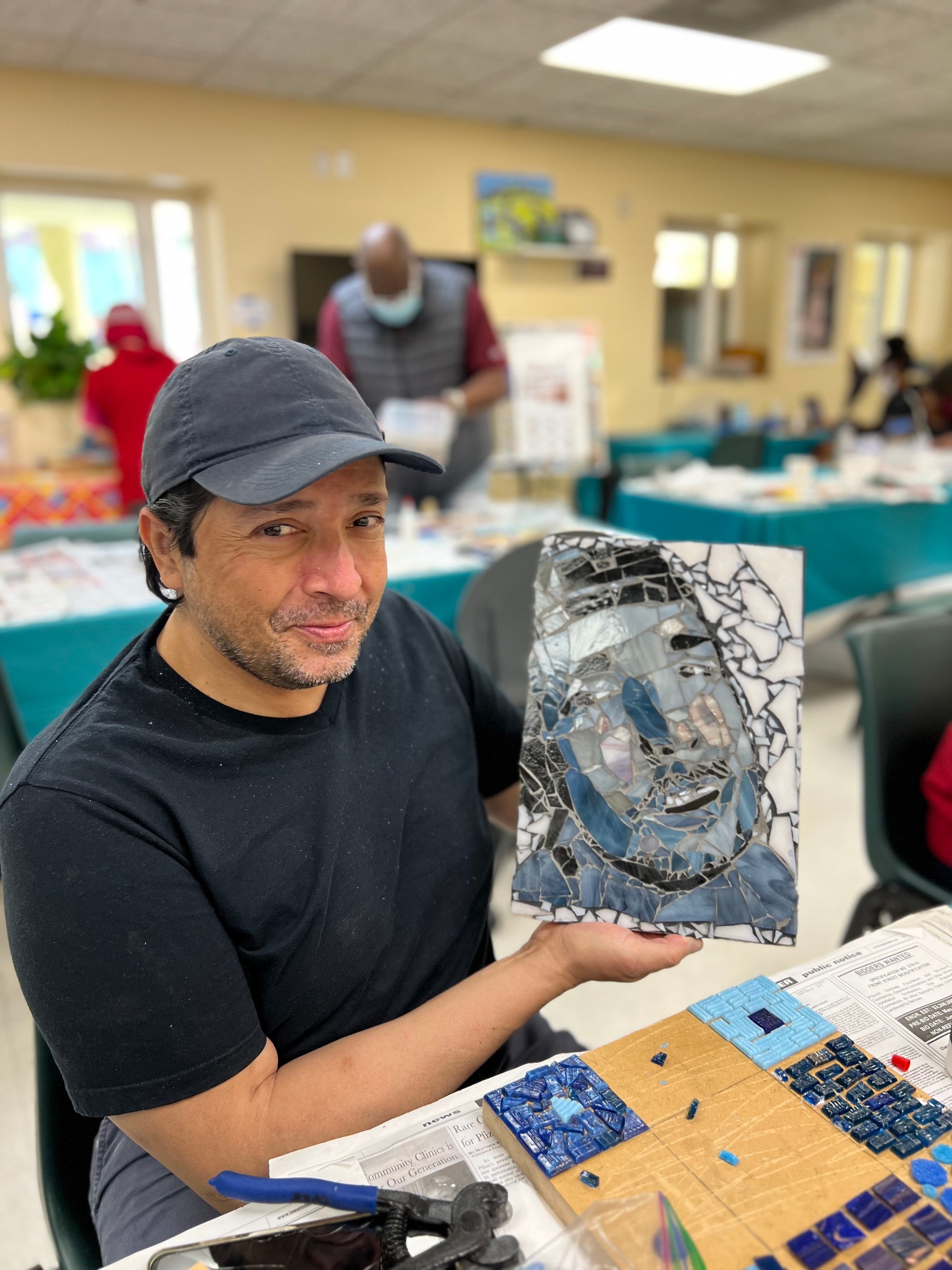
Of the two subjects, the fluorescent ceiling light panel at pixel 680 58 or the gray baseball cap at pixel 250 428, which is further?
the fluorescent ceiling light panel at pixel 680 58

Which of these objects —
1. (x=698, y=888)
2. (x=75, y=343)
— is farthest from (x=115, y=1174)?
(x=75, y=343)

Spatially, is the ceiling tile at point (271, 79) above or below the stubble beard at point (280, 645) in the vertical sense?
above

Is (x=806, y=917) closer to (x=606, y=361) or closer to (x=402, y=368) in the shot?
(x=402, y=368)

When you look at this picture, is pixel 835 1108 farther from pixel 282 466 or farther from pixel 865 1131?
pixel 282 466

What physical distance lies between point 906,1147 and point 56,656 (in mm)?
2053

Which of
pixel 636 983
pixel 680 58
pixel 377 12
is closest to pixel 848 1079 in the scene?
pixel 636 983

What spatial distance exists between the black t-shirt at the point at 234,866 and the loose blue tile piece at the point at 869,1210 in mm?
480

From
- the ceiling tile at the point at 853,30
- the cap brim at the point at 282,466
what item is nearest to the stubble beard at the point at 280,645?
the cap brim at the point at 282,466

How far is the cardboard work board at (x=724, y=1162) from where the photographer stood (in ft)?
2.00

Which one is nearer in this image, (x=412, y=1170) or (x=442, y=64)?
(x=412, y=1170)

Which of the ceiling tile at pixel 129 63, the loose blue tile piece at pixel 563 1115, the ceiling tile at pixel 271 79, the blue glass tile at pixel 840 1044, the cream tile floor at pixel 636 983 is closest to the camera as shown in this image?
the loose blue tile piece at pixel 563 1115

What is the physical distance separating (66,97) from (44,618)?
3966 millimetres

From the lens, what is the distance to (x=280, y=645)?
85 cm

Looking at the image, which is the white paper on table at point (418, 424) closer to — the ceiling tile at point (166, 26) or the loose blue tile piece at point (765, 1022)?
the loose blue tile piece at point (765, 1022)
